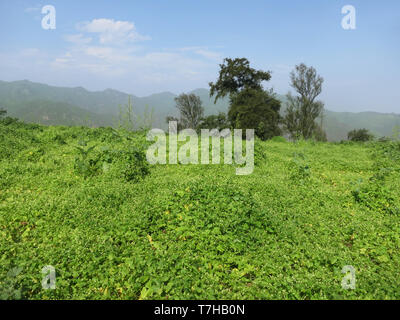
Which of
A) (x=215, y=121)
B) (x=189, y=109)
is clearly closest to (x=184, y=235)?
(x=215, y=121)

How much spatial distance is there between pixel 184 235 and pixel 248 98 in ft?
117

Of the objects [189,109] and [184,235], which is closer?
[184,235]

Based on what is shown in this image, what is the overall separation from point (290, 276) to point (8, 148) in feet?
36.0

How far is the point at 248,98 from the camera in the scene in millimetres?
38625

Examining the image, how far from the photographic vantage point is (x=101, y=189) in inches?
280

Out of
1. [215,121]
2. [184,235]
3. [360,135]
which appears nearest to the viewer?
[184,235]

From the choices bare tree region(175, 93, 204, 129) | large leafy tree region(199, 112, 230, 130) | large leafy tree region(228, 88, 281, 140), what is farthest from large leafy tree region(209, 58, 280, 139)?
bare tree region(175, 93, 204, 129)

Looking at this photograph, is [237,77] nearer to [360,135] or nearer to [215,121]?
[215,121]

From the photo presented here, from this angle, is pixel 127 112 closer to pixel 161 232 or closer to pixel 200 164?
pixel 200 164

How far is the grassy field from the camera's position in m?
4.09

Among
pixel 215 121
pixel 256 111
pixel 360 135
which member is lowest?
pixel 360 135

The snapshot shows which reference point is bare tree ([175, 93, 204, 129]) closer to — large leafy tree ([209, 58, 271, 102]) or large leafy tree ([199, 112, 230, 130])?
large leafy tree ([199, 112, 230, 130])

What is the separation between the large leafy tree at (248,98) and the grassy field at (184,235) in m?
26.9

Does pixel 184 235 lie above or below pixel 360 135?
below
